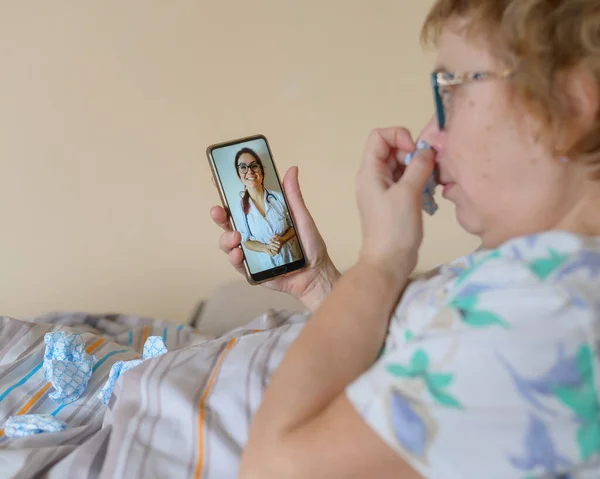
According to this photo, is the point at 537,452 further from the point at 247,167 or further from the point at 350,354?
the point at 247,167

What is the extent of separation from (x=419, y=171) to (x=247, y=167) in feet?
1.02

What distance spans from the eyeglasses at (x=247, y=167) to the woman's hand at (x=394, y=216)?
24cm

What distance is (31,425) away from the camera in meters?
0.71

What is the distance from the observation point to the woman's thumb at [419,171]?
0.63m

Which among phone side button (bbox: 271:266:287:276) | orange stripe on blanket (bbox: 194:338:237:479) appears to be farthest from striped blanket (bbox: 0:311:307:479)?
phone side button (bbox: 271:266:287:276)

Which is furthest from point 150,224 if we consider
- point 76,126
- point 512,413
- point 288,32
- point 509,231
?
point 512,413

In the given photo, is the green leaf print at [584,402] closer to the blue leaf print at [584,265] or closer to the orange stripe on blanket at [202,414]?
the blue leaf print at [584,265]

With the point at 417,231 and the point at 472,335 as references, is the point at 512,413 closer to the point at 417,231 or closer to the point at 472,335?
the point at 472,335

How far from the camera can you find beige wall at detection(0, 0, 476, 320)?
1311 mm

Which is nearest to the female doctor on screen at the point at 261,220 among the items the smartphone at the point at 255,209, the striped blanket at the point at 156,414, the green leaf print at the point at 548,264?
the smartphone at the point at 255,209

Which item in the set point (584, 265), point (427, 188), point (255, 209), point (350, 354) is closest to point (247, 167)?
point (255, 209)

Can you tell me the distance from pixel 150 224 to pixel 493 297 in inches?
41.1

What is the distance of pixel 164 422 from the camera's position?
652 millimetres

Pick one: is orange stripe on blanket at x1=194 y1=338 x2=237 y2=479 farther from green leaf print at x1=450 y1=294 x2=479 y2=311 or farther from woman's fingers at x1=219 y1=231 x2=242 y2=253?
green leaf print at x1=450 y1=294 x2=479 y2=311
